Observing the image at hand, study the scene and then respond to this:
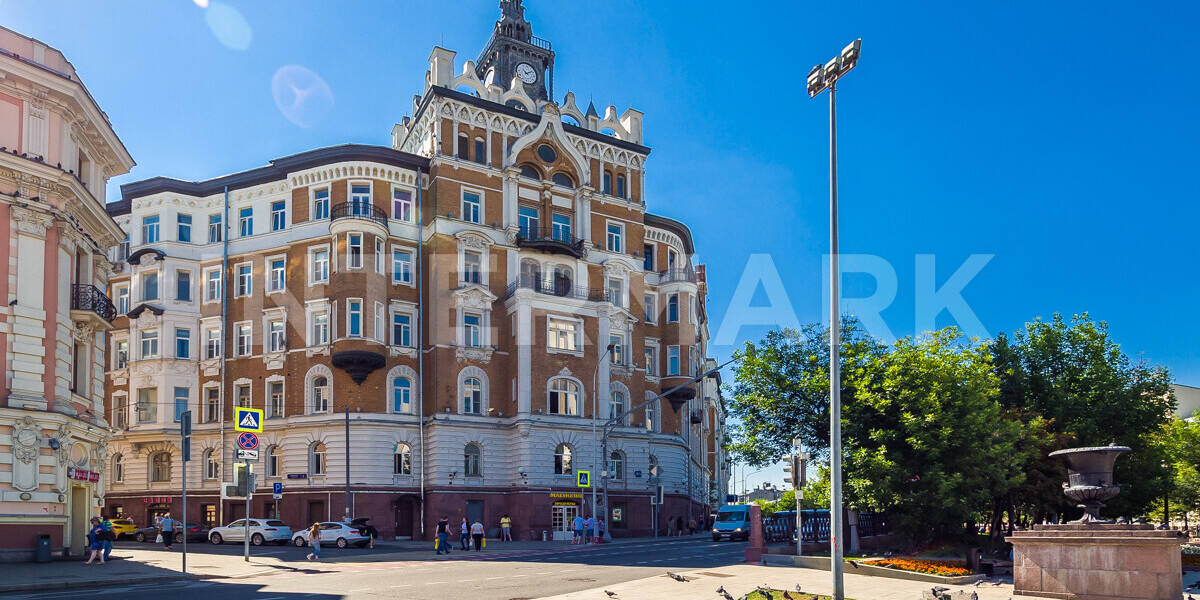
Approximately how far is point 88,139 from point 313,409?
2167 cm

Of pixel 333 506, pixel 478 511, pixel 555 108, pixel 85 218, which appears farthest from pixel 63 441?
pixel 555 108

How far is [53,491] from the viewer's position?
2858cm

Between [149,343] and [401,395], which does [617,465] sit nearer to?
[401,395]

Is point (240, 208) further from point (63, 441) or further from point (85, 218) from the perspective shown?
point (63, 441)

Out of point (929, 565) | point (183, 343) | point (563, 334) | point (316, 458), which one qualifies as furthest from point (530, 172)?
point (929, 565)

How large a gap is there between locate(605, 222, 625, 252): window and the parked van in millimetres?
18175

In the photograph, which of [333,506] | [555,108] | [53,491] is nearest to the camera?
[53,491]

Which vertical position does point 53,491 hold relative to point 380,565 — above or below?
above

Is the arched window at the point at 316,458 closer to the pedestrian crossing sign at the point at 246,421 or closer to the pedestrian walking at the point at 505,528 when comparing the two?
the pedestrian walking at the point at 505,528

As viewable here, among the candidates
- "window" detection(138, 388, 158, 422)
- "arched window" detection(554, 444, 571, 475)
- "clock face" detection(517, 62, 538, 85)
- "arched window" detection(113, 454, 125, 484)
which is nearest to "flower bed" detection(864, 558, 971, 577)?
"arched window" detection(554, 444, 571, 475)

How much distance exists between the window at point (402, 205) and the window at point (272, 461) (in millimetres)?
14087

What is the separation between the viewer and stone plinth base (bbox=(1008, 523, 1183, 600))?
58.8ft

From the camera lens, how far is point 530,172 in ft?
186

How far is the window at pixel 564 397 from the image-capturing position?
5322cm
